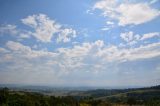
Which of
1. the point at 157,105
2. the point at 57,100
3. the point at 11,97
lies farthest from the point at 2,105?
the point at 157,105

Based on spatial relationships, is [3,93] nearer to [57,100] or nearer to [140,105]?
[57,100]

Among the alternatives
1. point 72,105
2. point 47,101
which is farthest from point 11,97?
point 72,105

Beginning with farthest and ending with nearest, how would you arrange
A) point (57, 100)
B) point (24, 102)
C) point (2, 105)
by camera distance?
1. point (57, 100)
2. point (24, 102)
3. point (2, 105)

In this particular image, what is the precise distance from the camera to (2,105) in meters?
103

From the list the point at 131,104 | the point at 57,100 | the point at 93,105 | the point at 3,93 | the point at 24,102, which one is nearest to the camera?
the point at 24,102

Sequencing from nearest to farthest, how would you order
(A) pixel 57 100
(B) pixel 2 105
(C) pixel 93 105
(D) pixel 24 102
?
1. (B) pixel 2 105
2. (D) pixel 24 102
3. (A) pixel 57 100
4. (C) pixel 93 105

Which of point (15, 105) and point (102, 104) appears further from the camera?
point (102, 104)

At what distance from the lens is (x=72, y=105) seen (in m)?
131

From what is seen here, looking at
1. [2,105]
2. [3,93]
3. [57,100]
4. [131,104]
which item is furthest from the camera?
[131,104]

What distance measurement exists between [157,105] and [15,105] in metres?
70.6

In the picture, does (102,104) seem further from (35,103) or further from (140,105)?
(35,103)

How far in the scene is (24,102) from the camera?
11088 centimetres

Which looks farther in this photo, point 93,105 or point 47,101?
point 93,105

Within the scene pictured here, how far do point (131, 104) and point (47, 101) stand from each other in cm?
5989
